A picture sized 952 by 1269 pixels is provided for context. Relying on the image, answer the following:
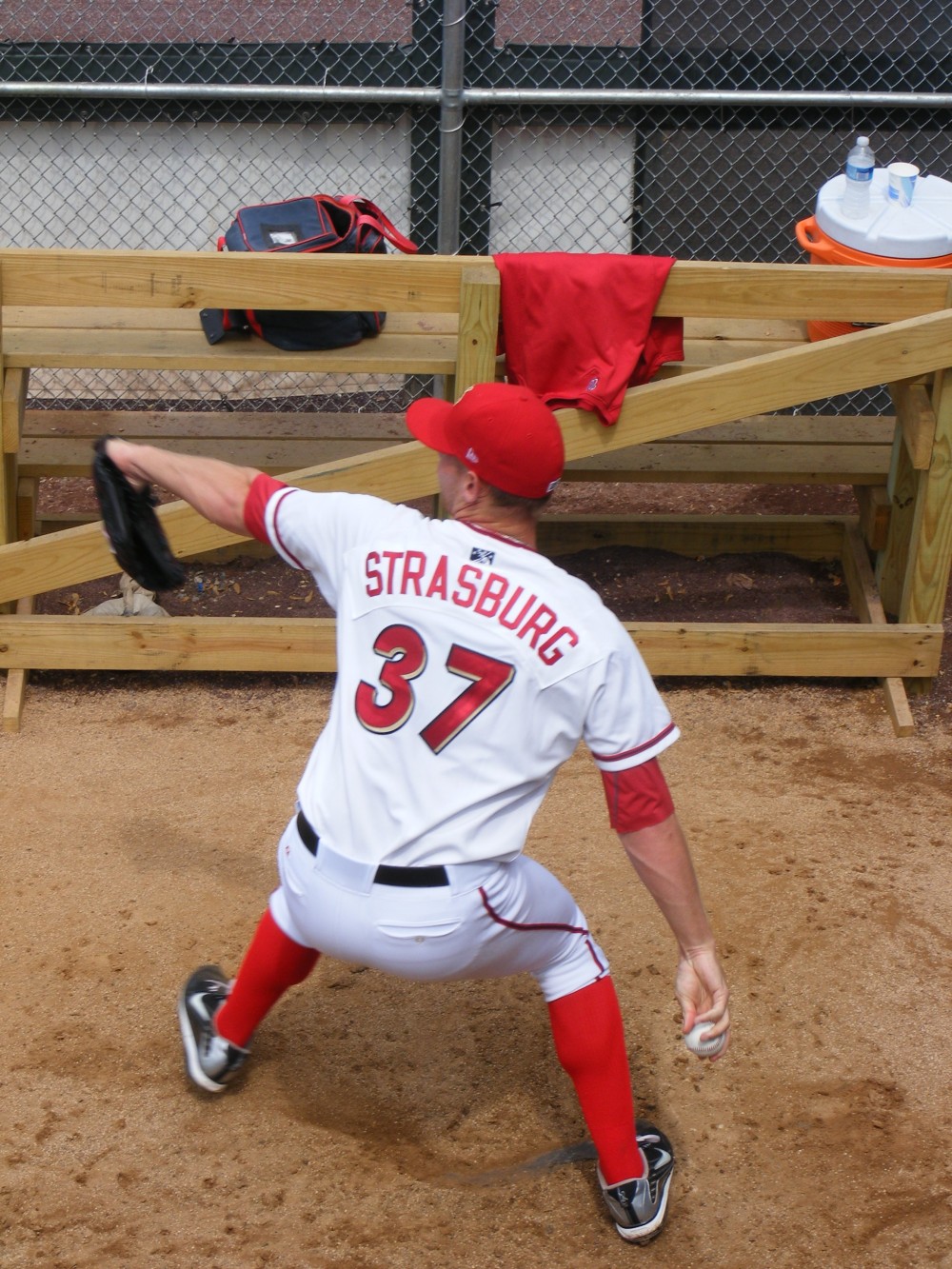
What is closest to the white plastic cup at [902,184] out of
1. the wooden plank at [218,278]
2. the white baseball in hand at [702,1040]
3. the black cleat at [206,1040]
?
the wooden plank at [218,278]

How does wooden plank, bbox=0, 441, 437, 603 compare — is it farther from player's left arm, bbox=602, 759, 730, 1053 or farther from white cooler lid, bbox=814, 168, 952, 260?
player's left arm, bbox=602, 759, 730, 1053

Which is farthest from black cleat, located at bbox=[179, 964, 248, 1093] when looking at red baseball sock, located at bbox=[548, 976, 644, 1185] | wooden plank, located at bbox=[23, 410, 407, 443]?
wooden plank, located at bbox=[23, 410, 407, 443]

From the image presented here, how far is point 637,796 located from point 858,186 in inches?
138

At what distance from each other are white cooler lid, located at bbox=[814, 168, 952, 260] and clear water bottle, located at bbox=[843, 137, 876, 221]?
3 centimetres

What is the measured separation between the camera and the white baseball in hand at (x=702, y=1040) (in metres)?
2.61

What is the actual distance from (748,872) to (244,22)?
4892 mm

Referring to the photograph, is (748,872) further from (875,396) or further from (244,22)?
(244,22)

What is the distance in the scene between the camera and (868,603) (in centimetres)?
544

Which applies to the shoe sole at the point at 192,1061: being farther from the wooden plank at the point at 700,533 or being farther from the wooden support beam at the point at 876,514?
the wooden support beam at the point at 876,514

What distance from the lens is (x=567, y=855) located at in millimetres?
4312

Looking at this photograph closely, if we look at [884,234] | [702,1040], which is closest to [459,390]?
[884,234]

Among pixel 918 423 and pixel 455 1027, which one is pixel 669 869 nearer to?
pixel 455 1027

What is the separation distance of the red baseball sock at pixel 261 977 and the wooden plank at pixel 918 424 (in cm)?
293

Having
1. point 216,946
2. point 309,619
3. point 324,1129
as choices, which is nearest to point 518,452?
point 324,1129
